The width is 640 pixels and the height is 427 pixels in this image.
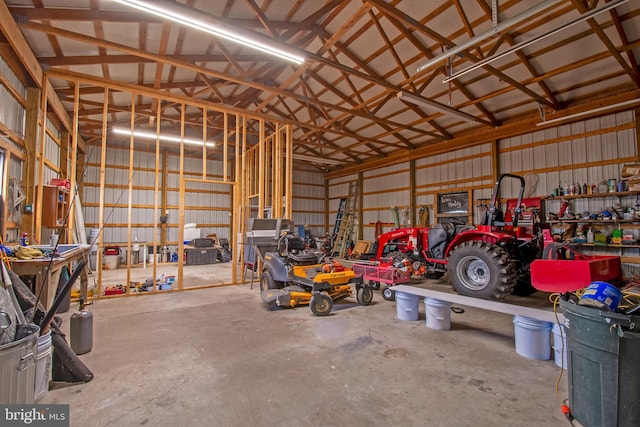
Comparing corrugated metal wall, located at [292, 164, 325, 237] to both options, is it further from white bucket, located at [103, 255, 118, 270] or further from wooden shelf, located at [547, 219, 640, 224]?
wooden shelf, located at [547, 219, 640, 224]

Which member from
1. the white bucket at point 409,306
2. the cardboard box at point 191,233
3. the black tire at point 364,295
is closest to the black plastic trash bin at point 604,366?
the white bucket at point 409,306

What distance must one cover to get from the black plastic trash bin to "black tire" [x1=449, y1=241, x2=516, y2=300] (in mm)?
1476

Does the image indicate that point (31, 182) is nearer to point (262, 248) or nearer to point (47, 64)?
point (47, 64)

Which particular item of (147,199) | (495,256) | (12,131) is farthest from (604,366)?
(147,199)

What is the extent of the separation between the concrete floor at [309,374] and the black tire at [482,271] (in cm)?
29

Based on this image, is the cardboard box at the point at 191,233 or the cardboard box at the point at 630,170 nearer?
the cardboard box at the point at 630,170

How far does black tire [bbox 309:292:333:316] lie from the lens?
4.32 meters

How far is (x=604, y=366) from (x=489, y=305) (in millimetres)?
1572

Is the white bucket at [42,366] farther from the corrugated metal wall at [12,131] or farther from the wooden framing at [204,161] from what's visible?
the corrugated metal wall at [12,131]

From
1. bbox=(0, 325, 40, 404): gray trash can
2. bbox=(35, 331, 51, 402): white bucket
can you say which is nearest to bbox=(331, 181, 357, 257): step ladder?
bbox=(35, 331, 51, 402): white bucket

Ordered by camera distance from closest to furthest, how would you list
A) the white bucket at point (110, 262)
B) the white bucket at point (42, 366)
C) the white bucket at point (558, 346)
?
the white bucket at point (42, 366)
the white bucket at point (558, 346)
the white bucket at point (110, 262)

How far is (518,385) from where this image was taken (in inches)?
96.5

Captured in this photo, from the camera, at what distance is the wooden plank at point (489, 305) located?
284cm

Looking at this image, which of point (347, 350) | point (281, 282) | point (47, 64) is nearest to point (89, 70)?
point (47, 64)
